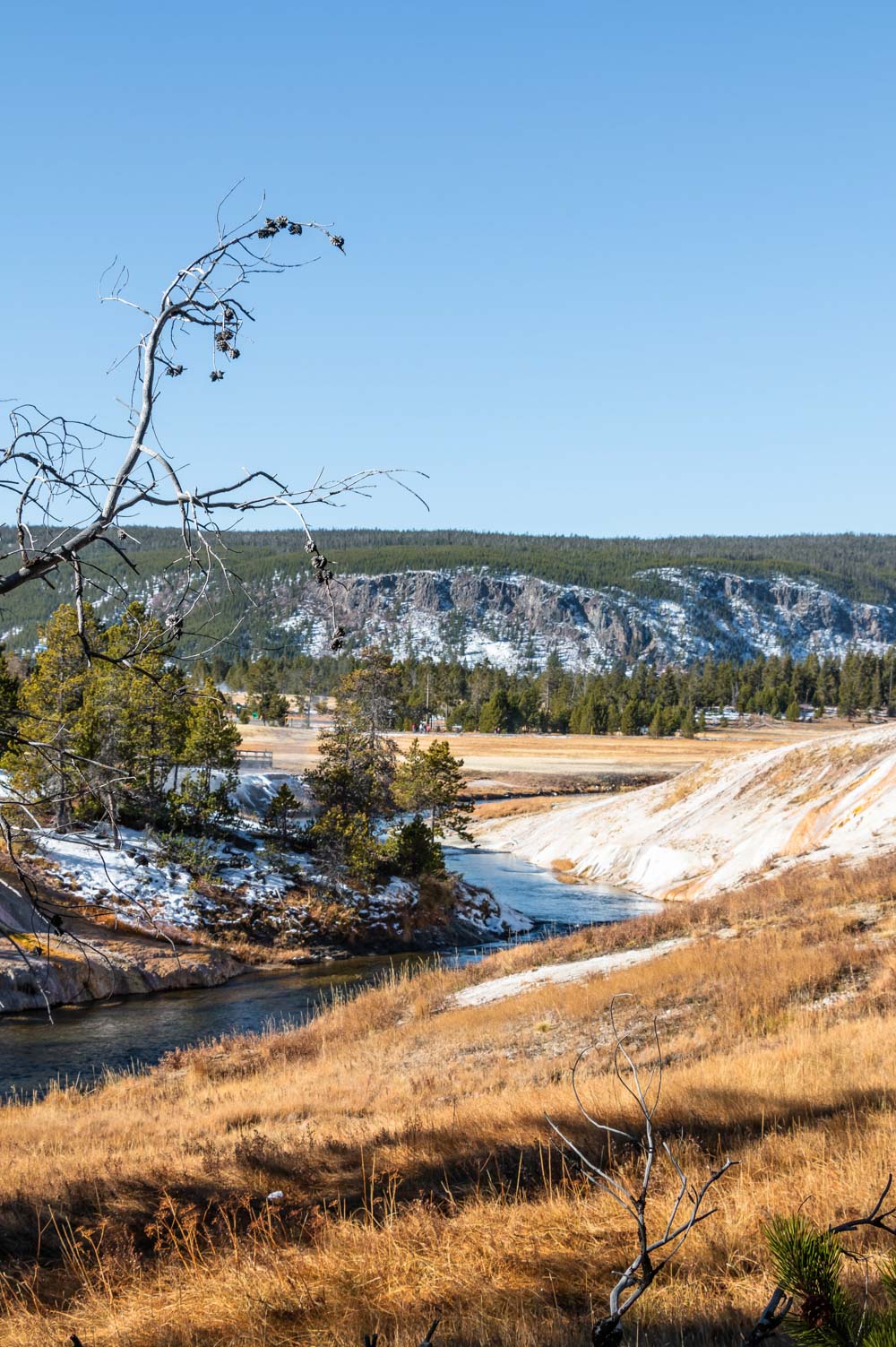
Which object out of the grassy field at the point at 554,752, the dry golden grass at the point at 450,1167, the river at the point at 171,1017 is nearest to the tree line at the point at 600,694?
the grassy field at the point at 554,752

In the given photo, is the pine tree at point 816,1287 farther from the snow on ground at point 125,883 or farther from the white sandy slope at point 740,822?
the snow on ground at point 125,883

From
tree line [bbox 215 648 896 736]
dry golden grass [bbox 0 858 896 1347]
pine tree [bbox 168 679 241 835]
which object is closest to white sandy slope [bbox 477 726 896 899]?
dry golden grass [bbox 0 858 896 1347]

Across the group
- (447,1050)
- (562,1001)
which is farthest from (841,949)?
(447,1050)

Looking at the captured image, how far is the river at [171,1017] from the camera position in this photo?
1981cm

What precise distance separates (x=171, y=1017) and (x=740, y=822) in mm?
24213

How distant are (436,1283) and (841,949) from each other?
11.4m

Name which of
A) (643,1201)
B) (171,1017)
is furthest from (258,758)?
(643,1201)

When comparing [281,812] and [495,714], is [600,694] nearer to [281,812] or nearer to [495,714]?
[495,714]

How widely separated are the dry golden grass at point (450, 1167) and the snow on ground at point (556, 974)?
1753 millimetres

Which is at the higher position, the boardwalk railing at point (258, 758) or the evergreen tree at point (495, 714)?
the evergreen tree at point (495, 714)

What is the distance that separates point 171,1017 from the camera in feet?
80.0

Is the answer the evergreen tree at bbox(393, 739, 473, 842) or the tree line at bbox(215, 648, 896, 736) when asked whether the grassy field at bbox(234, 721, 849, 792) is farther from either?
the evergreen tree at bbox(393, 739, 473, 842)

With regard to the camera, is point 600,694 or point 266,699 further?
point 600,694

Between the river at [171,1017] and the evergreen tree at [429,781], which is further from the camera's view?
the evergreen tree at [429,781]
